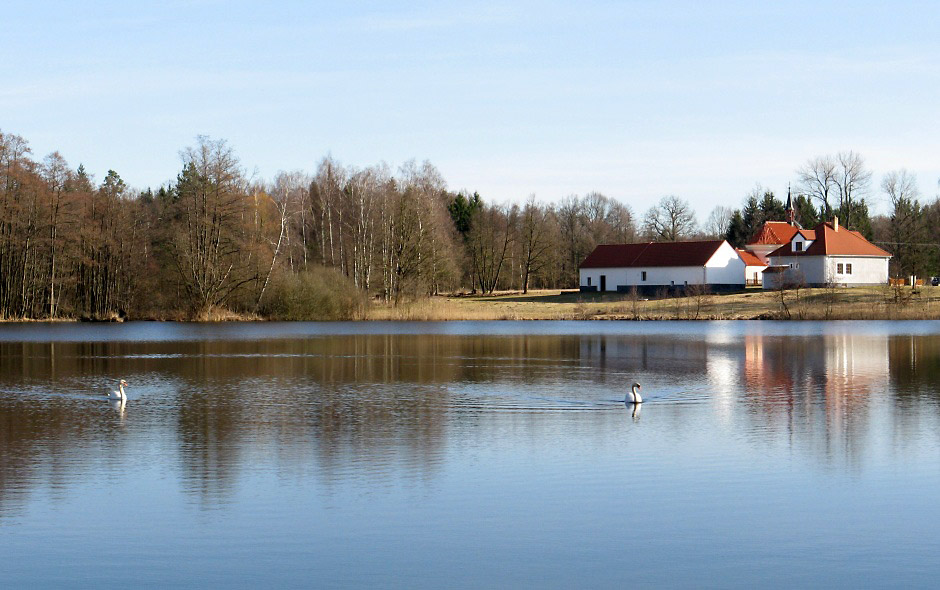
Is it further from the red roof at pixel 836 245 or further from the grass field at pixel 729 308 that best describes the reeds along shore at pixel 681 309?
the red roof at pixel 836 245

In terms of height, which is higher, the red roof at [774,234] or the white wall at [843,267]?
the red roof at [774,234]

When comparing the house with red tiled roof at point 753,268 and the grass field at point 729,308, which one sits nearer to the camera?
the grass field at point 729,308

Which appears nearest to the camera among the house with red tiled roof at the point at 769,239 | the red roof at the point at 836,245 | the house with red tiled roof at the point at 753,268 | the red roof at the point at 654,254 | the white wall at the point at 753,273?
the red roof at the point at 836,245

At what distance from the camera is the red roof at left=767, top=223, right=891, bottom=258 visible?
273 feet

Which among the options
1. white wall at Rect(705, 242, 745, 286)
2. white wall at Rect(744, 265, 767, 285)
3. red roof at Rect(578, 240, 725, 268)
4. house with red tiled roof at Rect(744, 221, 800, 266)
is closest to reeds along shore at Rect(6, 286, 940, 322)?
white wall at Rect(705, 242, 745, 286)

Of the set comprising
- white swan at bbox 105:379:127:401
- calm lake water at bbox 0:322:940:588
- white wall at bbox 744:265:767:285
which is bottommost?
calm lake water at bbox 0:322:940:588

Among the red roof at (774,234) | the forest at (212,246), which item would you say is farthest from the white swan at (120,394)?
the red roof at (774,234)

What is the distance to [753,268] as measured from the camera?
96375 mm

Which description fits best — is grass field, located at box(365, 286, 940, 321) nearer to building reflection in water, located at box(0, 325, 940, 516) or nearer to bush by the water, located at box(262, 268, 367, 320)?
bush by the water, located at box(262, 268, 367, 320)

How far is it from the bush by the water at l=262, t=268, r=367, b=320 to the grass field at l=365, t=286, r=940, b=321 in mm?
1861

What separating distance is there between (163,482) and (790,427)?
11699 mm

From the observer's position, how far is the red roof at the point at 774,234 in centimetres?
10062

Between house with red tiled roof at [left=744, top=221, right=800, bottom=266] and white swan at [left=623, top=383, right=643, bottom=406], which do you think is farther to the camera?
house with red tiled roof at [left=744, top=221, right=800, bottom=266]

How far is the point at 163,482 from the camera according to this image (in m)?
14.2
